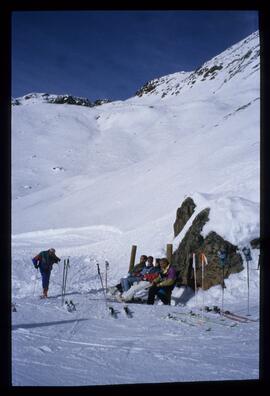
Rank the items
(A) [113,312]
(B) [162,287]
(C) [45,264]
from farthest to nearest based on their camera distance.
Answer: (C) [45,264] < (B) [162,287] < (A) [113,312]

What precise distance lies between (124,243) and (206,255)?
24.7 feet

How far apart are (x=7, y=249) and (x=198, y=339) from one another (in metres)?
3.76

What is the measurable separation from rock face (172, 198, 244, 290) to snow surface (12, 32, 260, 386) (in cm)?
20

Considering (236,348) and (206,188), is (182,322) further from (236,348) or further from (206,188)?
(206,188)

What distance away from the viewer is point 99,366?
349cm

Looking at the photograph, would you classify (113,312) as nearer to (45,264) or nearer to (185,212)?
(45,264)

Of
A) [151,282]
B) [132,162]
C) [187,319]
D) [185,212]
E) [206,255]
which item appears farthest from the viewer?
[132,162]

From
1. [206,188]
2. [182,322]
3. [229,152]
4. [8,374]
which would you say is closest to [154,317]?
[182,322]

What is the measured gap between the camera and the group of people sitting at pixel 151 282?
8211mm

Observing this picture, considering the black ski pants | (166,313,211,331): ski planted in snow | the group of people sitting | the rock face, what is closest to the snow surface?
(166,313,211,331): ski planted in snow

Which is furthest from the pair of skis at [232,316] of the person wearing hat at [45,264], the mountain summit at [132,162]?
the person wearing hat at [45,264]

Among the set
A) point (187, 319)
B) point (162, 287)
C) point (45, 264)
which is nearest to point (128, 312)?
point (187, 319)

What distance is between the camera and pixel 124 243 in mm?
17234

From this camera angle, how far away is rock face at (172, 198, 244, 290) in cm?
969
